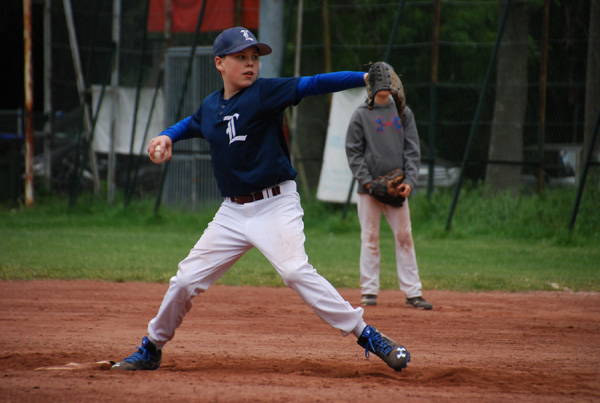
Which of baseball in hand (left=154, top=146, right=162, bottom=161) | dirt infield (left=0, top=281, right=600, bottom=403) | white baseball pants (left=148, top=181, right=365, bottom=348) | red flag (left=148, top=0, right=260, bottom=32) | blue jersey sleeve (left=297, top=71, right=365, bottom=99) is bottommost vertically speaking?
dirt infield (left=0, top=281, right=600, bottom=403)

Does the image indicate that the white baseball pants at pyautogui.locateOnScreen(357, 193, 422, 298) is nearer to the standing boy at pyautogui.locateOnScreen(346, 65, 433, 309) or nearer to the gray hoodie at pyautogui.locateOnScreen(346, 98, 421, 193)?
the standing boy at pyautogui.locateOnScreen(346, 65, 433, 309)

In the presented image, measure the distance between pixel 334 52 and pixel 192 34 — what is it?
3.51 m

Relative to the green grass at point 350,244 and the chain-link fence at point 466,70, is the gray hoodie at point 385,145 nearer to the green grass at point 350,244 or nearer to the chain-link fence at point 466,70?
the green grass at point 350,244

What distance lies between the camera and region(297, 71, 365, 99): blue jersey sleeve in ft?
14.8

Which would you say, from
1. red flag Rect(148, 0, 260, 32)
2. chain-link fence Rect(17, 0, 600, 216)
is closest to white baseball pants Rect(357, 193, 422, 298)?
chain-link fence Rect(17, 0, 600, 216)

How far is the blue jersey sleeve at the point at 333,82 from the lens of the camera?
177 inches

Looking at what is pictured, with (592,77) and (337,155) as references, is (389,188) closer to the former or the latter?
(337,155)

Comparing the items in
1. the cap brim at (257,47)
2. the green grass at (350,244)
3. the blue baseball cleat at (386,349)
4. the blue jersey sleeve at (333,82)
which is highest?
the cap brim at (257,47)

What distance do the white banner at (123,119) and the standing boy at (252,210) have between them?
1283cm

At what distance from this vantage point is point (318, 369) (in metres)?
4.81

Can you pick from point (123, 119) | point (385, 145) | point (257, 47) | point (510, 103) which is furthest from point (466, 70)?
point (257, 47)

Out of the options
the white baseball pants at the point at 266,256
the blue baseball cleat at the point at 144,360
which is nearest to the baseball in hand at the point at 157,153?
the white baseball pants at the point at 266,256

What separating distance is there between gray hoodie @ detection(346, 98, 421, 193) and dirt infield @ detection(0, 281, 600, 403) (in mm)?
1371

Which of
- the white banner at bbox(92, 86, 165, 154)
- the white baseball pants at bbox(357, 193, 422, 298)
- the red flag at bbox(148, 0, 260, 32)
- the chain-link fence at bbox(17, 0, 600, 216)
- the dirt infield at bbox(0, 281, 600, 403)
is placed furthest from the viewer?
the white banner at bbox(92, 86, 165, 154)
